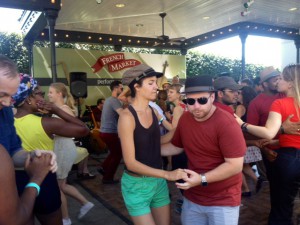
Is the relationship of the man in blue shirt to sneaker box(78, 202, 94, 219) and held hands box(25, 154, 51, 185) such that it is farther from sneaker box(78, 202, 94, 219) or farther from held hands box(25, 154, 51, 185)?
sneaker box(78, 202, 94, 219)

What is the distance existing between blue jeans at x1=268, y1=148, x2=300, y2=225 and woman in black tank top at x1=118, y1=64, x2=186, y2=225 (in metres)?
1.11

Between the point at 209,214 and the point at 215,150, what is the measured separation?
0.46 metres

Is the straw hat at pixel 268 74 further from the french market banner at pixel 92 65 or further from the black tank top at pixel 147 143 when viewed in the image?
the french market banner at pixel 92 65

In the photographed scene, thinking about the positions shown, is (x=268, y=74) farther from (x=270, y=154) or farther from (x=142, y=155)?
(x=142, y=155)

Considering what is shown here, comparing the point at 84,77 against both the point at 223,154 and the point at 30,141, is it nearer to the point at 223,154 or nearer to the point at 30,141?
the point at 30,141

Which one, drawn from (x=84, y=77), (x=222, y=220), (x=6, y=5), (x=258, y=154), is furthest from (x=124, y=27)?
(x=222, y=220)

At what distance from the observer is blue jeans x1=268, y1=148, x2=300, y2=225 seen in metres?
2.54

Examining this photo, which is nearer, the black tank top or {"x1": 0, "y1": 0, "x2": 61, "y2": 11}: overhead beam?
the black tank top

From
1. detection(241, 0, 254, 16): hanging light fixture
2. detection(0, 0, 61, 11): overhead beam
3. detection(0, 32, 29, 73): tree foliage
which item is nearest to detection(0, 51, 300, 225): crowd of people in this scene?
detection(0, 0, 61, 11): overhead beam

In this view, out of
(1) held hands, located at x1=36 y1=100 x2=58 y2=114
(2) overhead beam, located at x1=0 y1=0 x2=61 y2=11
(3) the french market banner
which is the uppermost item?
(2) overhead beam, located at x1=0 y1=0 x2=61 y2=11

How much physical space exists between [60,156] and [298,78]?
2769mm

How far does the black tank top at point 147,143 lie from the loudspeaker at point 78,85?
24.2ft

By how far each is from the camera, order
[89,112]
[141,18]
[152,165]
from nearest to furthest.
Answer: [152,165] < [89,112] < [141,18]

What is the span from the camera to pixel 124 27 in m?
11.2
